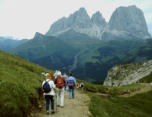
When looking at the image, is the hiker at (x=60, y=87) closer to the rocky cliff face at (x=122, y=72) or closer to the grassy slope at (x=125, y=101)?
the grassy slope at (x=125, y=101)

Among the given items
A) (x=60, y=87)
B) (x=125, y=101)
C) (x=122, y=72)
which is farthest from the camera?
(x=122, y=72)

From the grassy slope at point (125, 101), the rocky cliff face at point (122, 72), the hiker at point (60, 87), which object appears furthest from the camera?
the rocky cliff face at point (122, 72)

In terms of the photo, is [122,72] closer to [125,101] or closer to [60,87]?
[125,101]

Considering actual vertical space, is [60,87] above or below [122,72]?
below

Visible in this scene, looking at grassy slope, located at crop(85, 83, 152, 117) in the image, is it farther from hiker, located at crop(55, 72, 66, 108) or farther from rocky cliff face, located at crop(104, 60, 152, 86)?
rocky cliff face, located at crop(104, 60, 152, 86)

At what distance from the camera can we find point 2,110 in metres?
10.7

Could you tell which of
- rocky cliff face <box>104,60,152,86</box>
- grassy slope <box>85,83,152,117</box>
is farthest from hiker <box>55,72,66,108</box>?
rocky cliff face <box>104,60,152,86</box>

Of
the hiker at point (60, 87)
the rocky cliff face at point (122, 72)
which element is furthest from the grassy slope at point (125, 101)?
the rocky cliff face at point (122, 72)

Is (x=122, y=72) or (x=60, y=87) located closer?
(x=60, y=87)

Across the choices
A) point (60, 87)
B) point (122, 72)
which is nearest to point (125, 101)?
point (60, 87)

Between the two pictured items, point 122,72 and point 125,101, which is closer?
point 125,101

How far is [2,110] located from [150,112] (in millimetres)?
29146

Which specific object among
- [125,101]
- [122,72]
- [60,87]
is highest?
[122,72]

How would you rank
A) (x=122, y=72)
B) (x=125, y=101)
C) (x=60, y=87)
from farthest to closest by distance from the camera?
(x=122, y=72) < (x=125, y=101) < (x=60, y=87)
